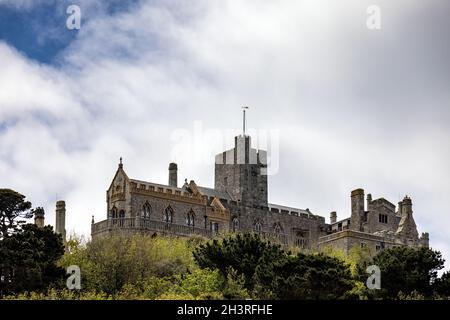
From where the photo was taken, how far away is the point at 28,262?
68.2m

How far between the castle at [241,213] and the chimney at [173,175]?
0.11 m

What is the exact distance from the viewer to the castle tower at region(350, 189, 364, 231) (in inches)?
4432

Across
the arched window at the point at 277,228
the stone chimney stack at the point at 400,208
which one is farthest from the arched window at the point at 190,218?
the stone chimney stack at the point at 400,208

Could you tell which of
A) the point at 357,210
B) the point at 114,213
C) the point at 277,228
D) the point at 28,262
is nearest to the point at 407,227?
the point at 357,210

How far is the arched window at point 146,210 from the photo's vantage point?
9700cm

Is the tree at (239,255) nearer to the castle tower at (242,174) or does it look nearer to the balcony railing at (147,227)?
the balcony railing at (147,227)

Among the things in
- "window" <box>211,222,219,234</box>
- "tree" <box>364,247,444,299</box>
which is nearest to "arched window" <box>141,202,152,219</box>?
"window" <box>211,222,219,234</box>

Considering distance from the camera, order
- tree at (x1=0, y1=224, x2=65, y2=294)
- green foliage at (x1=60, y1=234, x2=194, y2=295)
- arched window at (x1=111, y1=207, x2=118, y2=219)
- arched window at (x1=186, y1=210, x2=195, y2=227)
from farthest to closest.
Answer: arched window at (x1=186, y1=210, x2=195, y2=227)
arched window at (x1=111, y1=207, x2=118, y2=219)
green foliage at (x1=60, y1=234, x2=194, y2=295)
tree at (x1=0, y1=224, x2=65, y2=294)

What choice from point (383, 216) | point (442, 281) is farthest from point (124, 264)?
point (383, 216)

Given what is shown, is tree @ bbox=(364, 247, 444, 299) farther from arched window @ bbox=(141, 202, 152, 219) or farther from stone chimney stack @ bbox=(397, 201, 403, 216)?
stone chimney stack @ bbox=(397, 201, 403, 216)

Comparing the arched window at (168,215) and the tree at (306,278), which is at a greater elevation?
the arched window at (168,215)

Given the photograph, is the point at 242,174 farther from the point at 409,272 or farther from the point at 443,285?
the point at 443,285

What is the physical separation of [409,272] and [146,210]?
32717mm

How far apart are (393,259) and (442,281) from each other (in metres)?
3.94
